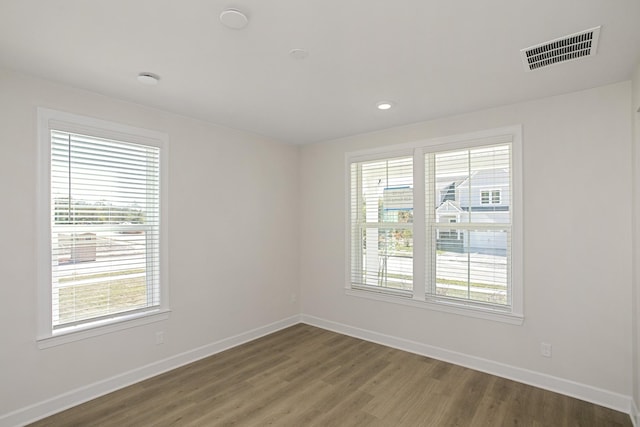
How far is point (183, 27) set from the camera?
1.88 m

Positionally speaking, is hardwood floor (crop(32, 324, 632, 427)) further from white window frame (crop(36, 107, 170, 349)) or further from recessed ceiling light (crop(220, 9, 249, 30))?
recessed ceiling light (crop(220, 9, 249, 30))

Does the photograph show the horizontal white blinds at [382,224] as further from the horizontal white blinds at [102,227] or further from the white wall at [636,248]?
the horizontal white blinds at [102,227]

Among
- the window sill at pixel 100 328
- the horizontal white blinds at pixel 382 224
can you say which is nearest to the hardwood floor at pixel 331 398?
the window sill at pixel 100 328

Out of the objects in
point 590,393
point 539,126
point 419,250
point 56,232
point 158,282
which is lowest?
point 590,393

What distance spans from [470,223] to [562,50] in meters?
1.73

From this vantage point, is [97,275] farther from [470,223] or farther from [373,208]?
[470,223]

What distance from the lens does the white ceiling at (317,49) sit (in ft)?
5.66

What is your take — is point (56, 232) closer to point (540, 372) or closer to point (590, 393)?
point (540, 372)

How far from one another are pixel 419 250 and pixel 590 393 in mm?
1847

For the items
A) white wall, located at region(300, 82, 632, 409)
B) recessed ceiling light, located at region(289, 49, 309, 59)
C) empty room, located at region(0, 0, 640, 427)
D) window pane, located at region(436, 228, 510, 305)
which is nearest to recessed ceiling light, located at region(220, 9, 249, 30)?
empty room, located at region(0, 0, 640, 427)

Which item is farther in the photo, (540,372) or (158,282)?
(158,282)

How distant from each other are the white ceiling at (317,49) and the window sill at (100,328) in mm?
2001

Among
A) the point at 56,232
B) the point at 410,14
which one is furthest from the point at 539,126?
the point at 56,232

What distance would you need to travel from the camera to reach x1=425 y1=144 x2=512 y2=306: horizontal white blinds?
3.24 meters
